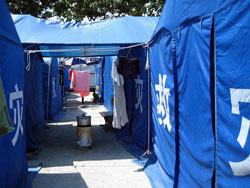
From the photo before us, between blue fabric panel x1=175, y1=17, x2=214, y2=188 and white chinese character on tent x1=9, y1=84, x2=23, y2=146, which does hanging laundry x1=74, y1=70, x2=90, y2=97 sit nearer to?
white chinese character on tent x1=9, y1=84, x2=23, y2=146

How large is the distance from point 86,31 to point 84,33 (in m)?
0.18

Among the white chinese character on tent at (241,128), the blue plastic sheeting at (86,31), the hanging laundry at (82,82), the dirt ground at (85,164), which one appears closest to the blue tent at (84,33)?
the blue plastic sheeting at (86,31)

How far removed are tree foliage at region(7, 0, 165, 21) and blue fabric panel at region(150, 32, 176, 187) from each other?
10728 millimetres

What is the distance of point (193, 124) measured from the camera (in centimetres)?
322

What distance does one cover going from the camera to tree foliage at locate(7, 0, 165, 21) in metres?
16.1

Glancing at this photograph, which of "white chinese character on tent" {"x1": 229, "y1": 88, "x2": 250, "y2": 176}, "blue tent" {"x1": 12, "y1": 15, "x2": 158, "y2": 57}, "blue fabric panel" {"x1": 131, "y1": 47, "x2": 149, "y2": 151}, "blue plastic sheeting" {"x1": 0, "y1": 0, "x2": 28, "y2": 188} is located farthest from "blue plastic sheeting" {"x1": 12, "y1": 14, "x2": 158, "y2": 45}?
"white chinese character on tent" {"x1": 229, "y1": 88, "x2": 250, "y2": 176}

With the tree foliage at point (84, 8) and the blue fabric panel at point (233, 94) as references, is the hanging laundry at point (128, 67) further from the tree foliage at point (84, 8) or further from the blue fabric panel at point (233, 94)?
→ the tree foliage at point (84, 8)

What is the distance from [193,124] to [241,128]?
1014mm

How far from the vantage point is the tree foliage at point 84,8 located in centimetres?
1609

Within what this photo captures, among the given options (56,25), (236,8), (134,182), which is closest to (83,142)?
(134,182)

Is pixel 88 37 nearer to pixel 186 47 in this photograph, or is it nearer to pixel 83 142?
pixel 83 142

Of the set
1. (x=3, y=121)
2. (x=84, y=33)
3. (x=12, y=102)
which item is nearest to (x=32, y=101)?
(x=84, y=33)

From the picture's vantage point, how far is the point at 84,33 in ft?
23.6

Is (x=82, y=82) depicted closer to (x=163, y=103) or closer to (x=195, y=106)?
(x=163, y=103)
